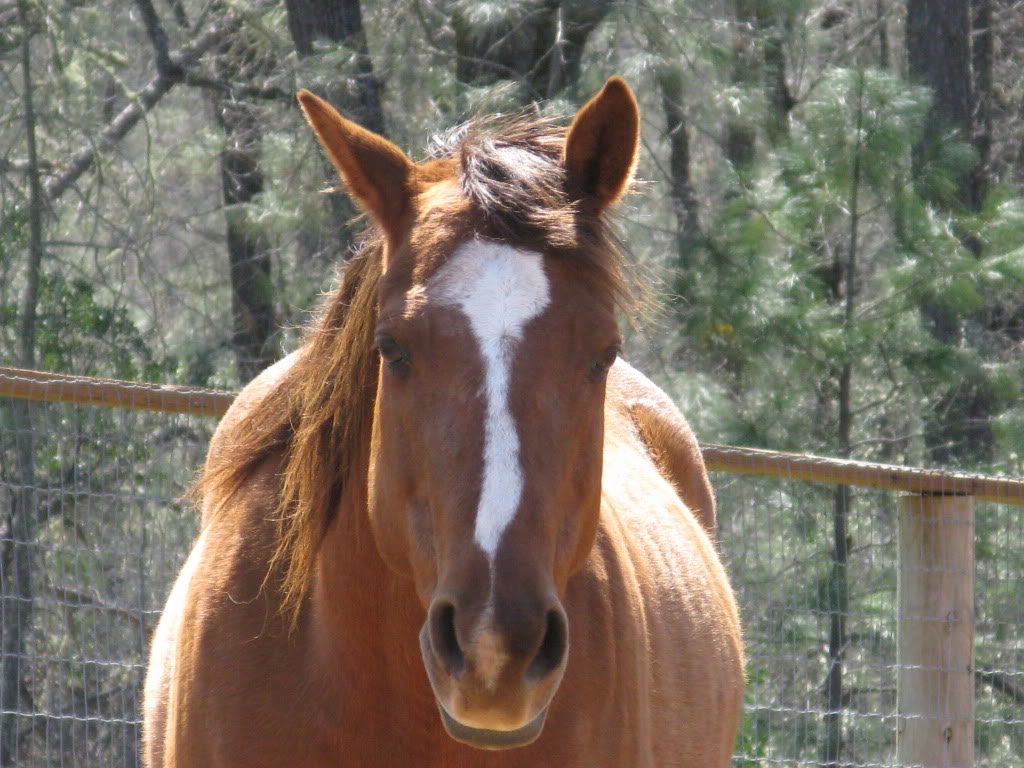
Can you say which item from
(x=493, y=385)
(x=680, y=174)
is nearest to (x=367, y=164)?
(x=493, y=385)

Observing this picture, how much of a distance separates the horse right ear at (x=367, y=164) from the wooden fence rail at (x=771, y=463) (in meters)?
1.87

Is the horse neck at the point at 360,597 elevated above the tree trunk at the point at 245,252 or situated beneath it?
situated beneath

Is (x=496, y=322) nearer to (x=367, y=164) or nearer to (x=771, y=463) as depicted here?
(x=367, y=164)

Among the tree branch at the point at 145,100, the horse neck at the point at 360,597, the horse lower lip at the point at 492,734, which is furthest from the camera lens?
the tree branch at the point at 145,100

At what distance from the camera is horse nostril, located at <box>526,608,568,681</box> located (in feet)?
5.47

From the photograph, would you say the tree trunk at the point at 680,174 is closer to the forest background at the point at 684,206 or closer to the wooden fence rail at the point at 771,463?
the forest background at the point at 684,206

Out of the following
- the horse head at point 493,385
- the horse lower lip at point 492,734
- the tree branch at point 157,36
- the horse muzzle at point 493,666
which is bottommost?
the horse lower lip at point 492,734

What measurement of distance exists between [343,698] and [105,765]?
9.02 feet

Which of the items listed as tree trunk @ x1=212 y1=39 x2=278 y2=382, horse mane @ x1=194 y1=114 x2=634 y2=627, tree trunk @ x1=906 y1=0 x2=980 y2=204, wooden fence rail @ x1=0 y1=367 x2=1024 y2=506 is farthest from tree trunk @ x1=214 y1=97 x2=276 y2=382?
horse mane @ x1=194 y1=114 x2=634 y2=627

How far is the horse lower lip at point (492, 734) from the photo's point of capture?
1721 millimetres

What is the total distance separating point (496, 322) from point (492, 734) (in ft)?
1.96

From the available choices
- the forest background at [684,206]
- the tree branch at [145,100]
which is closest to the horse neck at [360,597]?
the forest background at [684,206]

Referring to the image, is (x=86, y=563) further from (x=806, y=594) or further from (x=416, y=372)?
(x=416, y=372)

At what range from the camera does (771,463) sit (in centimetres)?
436
